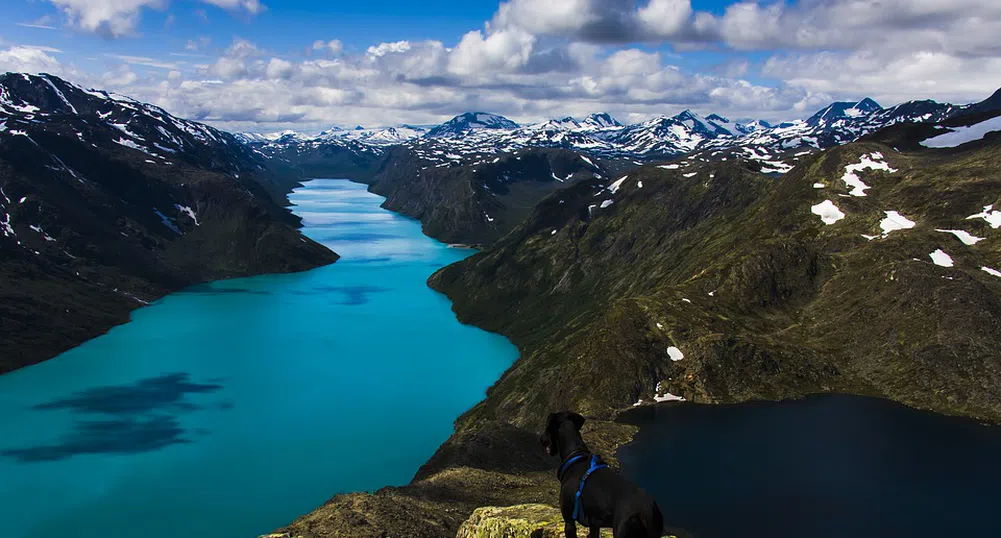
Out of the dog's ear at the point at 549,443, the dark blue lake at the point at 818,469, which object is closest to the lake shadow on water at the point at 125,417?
the dark blue lake at the point at 818,469

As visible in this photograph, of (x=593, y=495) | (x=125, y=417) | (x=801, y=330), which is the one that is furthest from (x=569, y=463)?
(x=125, y=417)

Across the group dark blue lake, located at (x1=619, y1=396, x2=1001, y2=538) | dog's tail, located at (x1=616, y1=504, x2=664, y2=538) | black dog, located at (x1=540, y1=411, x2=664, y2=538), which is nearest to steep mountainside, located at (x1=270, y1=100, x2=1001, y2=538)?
dark blue lake, located at (x1=619, y1=396, x2=1001, y2=538)

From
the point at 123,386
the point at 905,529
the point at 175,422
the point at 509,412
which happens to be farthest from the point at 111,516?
the point at 905,529

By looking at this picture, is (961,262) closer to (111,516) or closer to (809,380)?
(809,380)

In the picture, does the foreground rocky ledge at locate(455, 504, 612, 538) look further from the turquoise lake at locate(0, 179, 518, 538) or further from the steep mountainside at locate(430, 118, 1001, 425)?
the turquoise lake at locate(0, 179, 518, 538)

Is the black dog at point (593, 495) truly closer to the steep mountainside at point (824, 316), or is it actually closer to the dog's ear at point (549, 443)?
the dog's ear at point (549, 443)

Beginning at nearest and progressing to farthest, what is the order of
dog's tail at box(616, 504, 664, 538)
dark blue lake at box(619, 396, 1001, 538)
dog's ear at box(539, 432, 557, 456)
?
dog's tail at box(616, 504, 664, 538) < dog's ear at box(539, 432, 557, 456) < dark blue lake at box(619, 396, 1001, 538)

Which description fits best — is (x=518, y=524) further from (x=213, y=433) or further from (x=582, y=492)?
(x=213, y=433)
